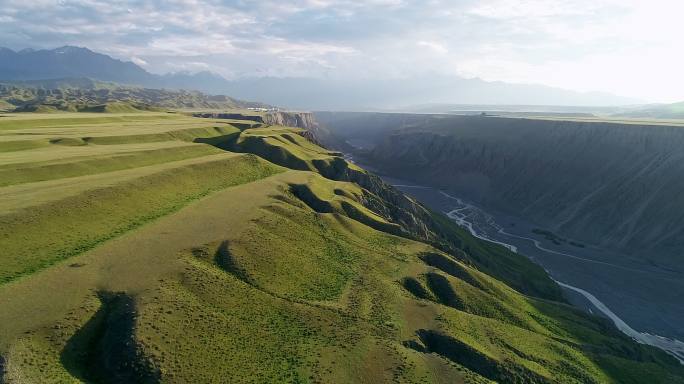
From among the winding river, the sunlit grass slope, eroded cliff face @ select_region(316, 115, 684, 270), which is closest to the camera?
the sunlit grass slope

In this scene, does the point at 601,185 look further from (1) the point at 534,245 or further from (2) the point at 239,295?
(2) the point at 239,295

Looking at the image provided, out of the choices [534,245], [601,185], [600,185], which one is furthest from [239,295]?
[600,185]

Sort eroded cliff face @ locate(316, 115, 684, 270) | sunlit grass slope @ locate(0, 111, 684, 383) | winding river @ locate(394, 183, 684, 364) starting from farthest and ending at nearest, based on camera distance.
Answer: eroded cliff face @ locate(316, 115, 684, 270)
winding river @ locate(394, 183, 684, 364)
sunlit grass slope @ locate(0, 111, 684, 383)

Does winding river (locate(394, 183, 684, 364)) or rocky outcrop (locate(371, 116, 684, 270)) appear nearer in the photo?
winding river (locate(394, 183, 684, 364))

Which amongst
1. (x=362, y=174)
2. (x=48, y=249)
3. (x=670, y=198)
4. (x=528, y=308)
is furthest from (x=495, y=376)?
(x=670, y=198)

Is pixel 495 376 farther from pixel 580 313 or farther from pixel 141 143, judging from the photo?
pixel 141 143

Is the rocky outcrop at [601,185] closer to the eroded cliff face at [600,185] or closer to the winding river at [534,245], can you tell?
the eroded cliff face at [600,185]

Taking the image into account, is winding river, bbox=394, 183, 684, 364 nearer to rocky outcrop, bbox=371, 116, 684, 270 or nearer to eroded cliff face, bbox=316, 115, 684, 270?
eroded cliff face, bbox=316, 115, 684, 270

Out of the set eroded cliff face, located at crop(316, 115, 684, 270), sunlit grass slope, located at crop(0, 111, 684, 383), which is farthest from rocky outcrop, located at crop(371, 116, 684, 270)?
sunlit grass slope, located at crop(0, 111, 684, 383)
